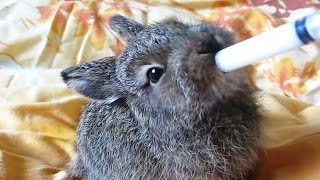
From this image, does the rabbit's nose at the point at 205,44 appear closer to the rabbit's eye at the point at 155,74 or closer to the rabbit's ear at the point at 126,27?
the rabbit's eye at the point at 155,74

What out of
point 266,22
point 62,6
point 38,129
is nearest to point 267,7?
point 266,22

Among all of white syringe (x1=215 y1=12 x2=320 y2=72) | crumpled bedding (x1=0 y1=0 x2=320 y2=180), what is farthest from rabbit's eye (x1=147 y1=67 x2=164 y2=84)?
crumpled bedding (x1=0 y1=0 x2=320 y2=180)

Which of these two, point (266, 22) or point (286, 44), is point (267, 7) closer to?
point (266, 22)

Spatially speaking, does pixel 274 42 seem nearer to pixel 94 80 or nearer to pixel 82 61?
pixel 94 80

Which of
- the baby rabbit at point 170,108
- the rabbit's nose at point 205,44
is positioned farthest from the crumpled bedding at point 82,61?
the rabbit's nose at point 205,44

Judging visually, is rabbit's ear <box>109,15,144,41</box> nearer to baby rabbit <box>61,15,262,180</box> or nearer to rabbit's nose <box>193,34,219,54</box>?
baby rabbit <box>61,15,262,180</box>

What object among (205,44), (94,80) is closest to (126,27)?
(94,80)

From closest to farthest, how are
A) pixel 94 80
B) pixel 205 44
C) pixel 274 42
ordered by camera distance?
pixel 274 42, pixel 205 44, pixel 94 80
